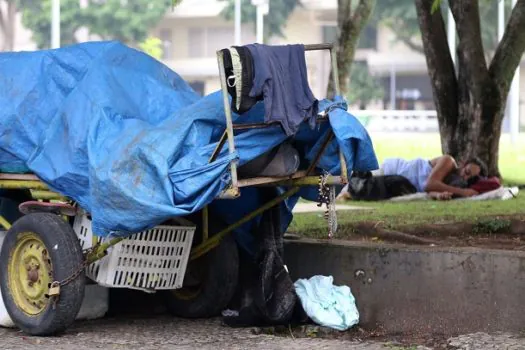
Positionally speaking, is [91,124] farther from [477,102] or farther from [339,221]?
[477,102]

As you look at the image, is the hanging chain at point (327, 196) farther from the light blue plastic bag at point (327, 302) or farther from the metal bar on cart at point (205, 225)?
the metal bar on cart at point (205, 225)

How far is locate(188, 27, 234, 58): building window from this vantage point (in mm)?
64750

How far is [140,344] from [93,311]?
944 mm

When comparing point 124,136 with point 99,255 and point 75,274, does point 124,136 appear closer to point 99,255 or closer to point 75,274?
point 99,255

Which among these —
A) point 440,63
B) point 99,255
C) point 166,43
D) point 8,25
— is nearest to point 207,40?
point 166,43

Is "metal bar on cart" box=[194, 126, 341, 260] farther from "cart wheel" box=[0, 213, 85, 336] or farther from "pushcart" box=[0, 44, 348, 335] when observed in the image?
"cart wheel" box=[0, 213, 85, 336]

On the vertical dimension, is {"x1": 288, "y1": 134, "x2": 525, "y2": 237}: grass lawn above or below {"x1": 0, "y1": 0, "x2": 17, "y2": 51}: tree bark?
below

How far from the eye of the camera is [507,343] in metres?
6.09

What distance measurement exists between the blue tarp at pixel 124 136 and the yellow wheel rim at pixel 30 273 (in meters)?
0.43

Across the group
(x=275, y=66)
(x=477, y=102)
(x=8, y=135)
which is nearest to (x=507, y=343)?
(x=275, y=66)

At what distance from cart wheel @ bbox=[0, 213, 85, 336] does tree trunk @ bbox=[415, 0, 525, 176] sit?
21.9ft

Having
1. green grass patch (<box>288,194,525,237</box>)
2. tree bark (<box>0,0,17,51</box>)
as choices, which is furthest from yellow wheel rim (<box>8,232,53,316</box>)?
tree bark (<box>0,0,17,51</box>)

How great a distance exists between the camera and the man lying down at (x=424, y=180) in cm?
1176

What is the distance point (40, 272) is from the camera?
21.6 ft
